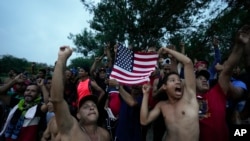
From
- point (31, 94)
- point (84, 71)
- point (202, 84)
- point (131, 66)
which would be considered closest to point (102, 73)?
point (84, 71)

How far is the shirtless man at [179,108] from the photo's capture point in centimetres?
387

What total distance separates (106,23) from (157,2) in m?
4.76

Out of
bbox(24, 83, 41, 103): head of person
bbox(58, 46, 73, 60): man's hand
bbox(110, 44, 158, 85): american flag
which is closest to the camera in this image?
bbox(58, 46, 73, 60): man's hand

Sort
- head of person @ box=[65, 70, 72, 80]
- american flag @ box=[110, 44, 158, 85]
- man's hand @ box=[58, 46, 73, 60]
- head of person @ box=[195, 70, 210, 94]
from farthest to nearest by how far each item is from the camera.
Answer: head of person @ box=[65, 70, 72, 80] < american flag @ box=[110, 44, 158, 85] < head of person @ box=[195, 70, 210, 94] < man's hand @ box=[58, 46, 73, 60]

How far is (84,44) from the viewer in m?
36.5

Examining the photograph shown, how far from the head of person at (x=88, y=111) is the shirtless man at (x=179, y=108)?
0.62 meters

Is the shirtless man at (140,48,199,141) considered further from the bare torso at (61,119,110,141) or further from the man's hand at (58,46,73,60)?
the man's hand at (58,46,73,60)

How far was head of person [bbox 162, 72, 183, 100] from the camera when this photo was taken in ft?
13.5

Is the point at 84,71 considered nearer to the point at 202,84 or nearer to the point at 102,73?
the point at 102,73

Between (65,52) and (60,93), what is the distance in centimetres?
45

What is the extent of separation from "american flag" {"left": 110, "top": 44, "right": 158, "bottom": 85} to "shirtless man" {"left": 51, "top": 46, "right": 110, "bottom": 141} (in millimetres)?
1078

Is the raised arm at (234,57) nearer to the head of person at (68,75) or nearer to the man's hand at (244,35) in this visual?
the man's hand at (244,35)

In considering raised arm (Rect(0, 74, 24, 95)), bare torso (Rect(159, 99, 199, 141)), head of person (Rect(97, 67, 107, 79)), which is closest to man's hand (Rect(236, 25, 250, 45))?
bare torso (Rect(159, 99, 199, 141))

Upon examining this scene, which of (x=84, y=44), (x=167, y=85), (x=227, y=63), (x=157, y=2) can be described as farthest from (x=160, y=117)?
(x=84, y=44)
